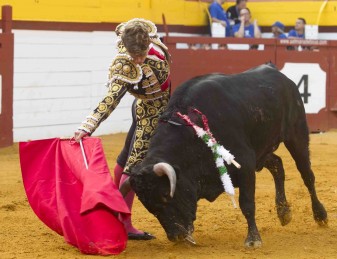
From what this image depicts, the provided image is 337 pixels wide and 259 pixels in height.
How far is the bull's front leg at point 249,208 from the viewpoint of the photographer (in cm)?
501

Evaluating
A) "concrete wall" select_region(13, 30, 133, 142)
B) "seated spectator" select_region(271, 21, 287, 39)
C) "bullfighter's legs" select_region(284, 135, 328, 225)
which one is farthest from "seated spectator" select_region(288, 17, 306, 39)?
"bullfighter's legs" select_region(284, 135, 328, 225)

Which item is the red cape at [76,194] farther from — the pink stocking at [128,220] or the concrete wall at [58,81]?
the concrete wall at [58,81]

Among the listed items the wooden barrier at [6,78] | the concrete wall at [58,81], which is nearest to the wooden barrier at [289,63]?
the concrete wall at [58,81]

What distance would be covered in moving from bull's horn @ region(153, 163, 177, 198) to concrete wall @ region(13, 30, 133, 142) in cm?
546

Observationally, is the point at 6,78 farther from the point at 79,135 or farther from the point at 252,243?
the point at 252,243

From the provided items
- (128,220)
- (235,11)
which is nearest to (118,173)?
(128,220)

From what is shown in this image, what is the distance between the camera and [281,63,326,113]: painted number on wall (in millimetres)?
11406

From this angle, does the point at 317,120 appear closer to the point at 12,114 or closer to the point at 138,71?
the point at 12,114

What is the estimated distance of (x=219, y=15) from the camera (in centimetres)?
1327

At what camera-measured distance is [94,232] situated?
486 cm

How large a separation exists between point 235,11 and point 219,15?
1.69 ft

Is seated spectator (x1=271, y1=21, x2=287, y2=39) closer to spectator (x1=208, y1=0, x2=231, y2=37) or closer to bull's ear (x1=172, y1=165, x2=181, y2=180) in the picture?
spectator (x1=208, y1=0, x2=231, y2=37)

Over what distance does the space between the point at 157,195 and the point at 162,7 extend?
7827mm

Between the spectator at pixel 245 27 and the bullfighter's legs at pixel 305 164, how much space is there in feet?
24.2
